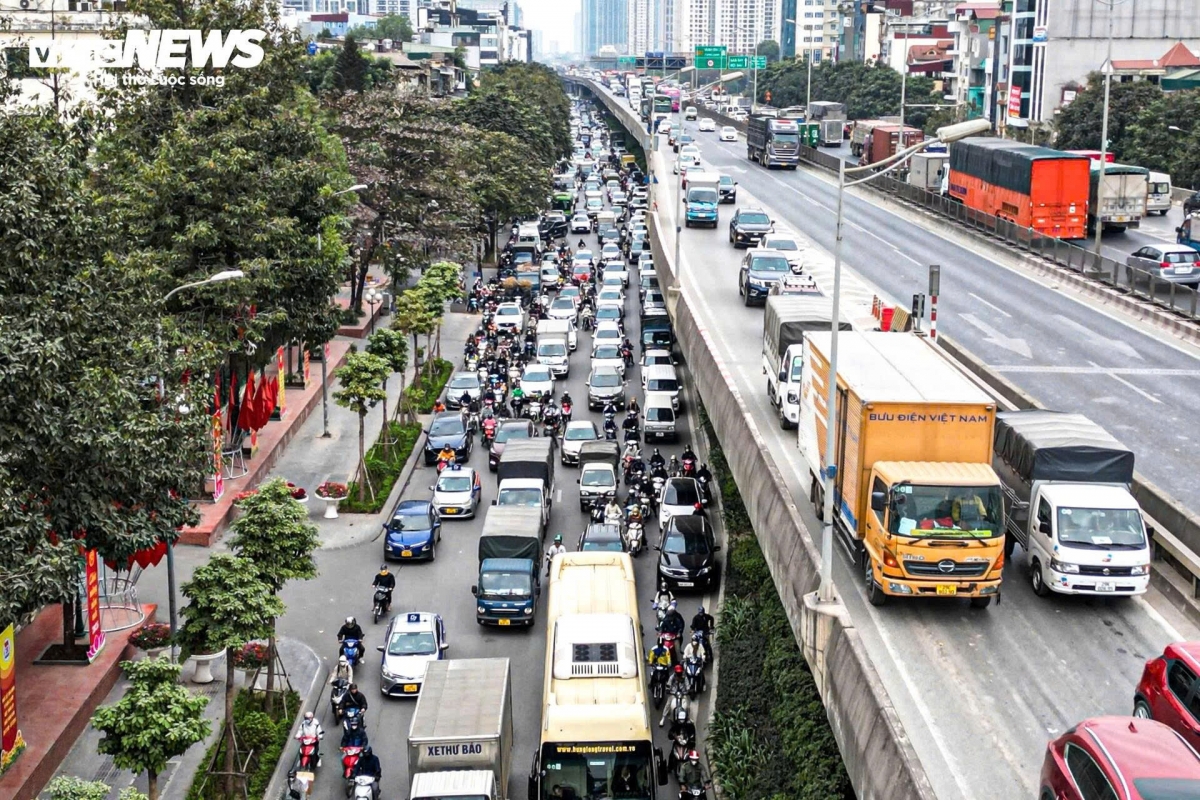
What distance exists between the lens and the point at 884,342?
2677 centimetres

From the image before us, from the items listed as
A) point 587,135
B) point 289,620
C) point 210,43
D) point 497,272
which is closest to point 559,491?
point 289,620

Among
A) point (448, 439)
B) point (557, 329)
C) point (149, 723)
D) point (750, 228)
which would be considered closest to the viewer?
point (149, 723)

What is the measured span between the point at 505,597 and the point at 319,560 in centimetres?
672

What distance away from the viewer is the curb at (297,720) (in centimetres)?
2445

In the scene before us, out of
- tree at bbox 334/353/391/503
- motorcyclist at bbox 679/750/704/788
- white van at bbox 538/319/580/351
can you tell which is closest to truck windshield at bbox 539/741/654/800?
motorcyclist at bbox 679/750/704/788

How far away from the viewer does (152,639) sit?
27891 millimetres

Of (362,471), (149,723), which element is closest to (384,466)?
(362,471)

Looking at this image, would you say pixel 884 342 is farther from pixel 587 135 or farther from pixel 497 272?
pixel 587 135

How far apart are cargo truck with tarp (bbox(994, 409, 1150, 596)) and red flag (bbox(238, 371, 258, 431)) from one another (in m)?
21.8

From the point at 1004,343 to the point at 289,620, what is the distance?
72.2ft

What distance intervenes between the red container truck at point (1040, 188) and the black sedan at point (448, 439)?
1009 inches

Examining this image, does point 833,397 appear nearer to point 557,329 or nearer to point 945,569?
point 945,569

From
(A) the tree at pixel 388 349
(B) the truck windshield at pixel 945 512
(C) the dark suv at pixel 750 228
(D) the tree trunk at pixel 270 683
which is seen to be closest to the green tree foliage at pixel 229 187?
(A) the tree at pixel 388 349

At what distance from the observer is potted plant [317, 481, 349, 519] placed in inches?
1526
